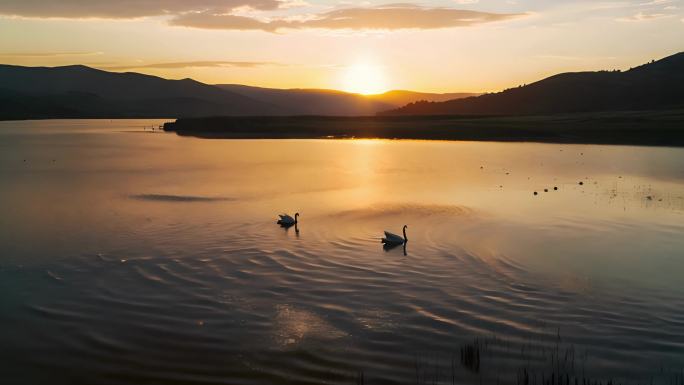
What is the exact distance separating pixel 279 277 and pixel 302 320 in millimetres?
3862

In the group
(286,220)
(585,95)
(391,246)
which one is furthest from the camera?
(585,95)

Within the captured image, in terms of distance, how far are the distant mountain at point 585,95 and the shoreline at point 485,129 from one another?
5514cm

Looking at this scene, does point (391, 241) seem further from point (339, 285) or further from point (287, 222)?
point (287, 222)

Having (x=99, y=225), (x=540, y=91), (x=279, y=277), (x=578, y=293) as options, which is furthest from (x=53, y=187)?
(x=540, y=91)

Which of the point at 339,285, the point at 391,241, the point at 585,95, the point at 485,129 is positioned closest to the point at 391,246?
the point at 391,241

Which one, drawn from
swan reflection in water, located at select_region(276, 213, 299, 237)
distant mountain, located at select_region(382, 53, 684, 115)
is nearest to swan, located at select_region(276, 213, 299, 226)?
swan reflection in water, located at select_region(276, 213, 299, 237)

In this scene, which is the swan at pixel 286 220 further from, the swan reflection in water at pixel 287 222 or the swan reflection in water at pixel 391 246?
the swan reflection in water at pixel 391 246

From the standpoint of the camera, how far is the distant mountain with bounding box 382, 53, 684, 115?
521 ft

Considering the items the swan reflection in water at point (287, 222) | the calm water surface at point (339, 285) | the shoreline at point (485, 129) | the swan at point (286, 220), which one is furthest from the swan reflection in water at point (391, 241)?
the shoreline at point (485, 129)

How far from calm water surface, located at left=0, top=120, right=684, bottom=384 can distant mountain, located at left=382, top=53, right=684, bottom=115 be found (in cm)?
13297

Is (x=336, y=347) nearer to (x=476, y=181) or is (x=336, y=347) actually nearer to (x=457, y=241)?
(x=457, y=241)

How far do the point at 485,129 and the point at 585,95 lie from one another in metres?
93.0

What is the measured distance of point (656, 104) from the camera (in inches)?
5876

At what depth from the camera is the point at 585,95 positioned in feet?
558
